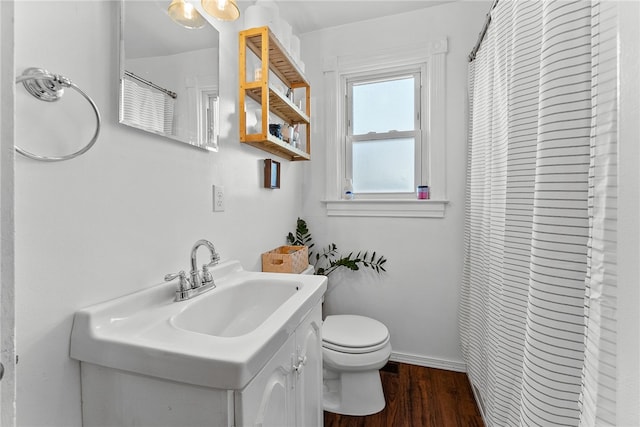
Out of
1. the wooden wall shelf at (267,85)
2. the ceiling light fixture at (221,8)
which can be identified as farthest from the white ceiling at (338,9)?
the ceiling light fixture at (221,8)

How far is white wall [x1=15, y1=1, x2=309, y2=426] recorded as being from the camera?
631 millimetres

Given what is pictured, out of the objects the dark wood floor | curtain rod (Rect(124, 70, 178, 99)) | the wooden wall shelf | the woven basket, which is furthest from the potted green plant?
A: curtain rod (Rect(124, 70, 178, 99))

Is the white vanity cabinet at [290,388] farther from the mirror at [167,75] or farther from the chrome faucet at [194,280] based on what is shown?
the mirror at [167,75]

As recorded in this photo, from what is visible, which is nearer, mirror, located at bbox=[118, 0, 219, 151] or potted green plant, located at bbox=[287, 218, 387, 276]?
mirror, located at bbox=[118, 0, 219, 151]

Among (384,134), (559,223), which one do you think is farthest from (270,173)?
(559,223)

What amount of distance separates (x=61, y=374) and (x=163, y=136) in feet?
2.27

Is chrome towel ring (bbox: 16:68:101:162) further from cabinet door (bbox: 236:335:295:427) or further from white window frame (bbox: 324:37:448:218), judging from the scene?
white window frame (bbox: 324:37:448:218)

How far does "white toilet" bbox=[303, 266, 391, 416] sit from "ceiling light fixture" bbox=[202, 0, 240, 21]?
152 centimetres

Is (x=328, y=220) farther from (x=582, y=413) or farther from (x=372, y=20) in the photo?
(x=582, y=413)

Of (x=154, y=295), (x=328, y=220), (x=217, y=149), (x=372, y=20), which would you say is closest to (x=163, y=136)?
(x=217, y=149)

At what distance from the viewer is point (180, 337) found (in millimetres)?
694

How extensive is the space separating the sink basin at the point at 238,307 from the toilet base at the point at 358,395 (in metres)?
0.73

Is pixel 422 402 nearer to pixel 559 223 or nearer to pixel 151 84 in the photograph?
pixel 559 223

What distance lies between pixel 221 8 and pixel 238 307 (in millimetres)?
1113
